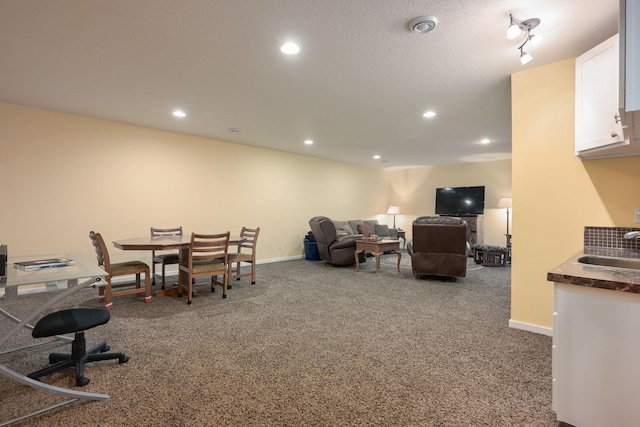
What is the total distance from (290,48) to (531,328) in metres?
3.25

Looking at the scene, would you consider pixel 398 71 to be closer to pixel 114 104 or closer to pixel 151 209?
pixel 114 104

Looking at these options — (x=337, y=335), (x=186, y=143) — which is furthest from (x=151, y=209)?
(x=337, y=335)

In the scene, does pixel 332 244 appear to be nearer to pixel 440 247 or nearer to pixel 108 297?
pixel 440 247

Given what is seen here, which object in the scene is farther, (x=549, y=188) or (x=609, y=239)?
(x=549, y=188)

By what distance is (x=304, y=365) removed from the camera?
7.02 feet

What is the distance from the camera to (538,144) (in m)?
2.68

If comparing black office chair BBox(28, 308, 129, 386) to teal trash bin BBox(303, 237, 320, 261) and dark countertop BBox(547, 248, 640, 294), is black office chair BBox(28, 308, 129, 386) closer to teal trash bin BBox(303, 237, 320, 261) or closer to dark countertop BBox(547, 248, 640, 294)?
dark countertop BBox(547, 248, 640, 294)

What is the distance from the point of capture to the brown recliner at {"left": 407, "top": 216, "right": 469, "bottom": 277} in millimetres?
4609

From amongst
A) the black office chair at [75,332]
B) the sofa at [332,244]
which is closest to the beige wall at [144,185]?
the sofa at [332,244]

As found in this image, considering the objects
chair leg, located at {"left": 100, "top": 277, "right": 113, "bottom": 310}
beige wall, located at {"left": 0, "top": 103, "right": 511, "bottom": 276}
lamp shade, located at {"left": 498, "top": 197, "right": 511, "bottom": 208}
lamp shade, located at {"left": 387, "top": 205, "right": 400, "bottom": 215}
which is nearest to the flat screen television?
beige wall, located at {"left": 0, "top": 103, "right": 511, "bottom": 276}

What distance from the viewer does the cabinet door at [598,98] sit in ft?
6.47

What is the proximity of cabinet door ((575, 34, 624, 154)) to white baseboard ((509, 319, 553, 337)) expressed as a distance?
156 cm

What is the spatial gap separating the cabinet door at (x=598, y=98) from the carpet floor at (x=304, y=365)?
1637 millimetres

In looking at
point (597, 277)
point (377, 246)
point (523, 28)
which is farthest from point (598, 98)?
point (377, 246)
